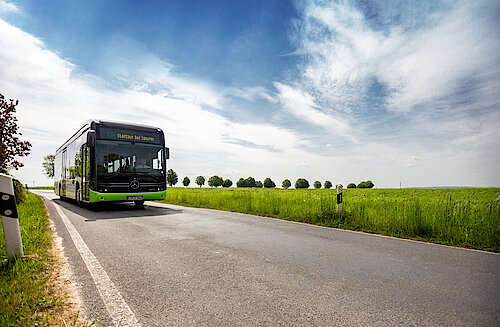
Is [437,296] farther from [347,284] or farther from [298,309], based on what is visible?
[298,309]

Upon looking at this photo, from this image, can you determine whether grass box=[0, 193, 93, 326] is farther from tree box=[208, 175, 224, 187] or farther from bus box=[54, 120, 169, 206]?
tree box=[208, 175, 224, 187]

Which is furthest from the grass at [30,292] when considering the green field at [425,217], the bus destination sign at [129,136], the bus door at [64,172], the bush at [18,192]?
the bus door at [64,172]

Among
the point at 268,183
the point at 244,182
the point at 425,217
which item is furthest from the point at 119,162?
the point at 268,183

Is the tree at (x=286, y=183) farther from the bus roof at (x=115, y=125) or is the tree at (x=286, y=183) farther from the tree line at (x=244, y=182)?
the bus roof at (x=115, y=125)

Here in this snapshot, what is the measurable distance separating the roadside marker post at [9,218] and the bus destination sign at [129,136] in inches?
331

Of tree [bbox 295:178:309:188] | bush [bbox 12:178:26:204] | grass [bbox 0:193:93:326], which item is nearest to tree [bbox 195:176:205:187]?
tree [bbox 295:178:309:188]

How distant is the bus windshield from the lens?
38.3 ft

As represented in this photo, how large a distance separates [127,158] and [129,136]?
1.01m

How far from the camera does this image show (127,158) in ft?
40.1

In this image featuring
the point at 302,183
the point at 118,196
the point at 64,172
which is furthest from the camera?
the point at 302,183

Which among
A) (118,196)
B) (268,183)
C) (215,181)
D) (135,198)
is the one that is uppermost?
(118,196)

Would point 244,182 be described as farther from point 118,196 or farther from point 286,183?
point 118,196

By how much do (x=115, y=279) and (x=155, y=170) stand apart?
32.0 ft

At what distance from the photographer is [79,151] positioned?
1345 cm
